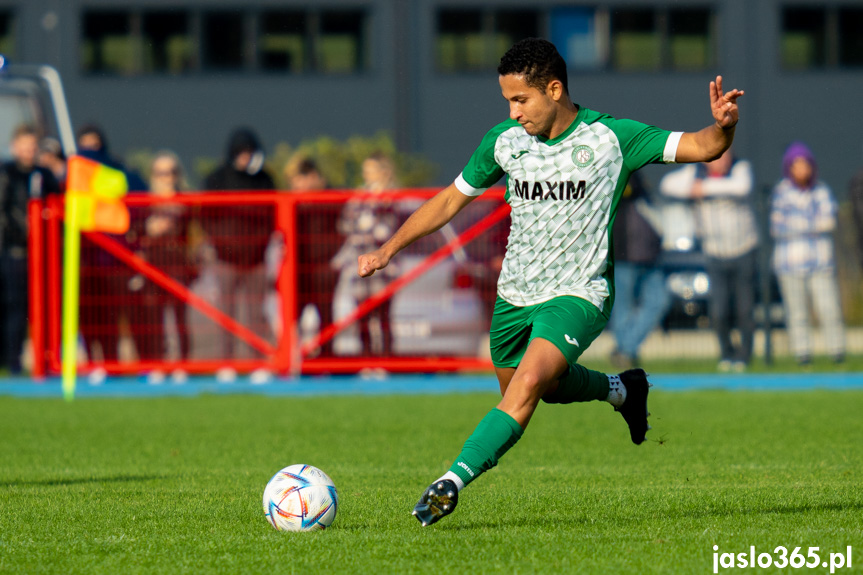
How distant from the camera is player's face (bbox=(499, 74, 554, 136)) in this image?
5.68 metres

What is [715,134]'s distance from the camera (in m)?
5.48

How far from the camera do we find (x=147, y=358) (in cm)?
1320

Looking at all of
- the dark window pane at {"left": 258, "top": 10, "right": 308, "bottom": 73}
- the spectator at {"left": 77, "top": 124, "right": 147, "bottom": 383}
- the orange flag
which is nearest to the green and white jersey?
the orange flag

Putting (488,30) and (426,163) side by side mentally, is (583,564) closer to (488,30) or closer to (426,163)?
(426,163)

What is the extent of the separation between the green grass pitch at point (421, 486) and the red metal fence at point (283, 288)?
150 cm

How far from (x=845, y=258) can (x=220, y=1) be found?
2046cm

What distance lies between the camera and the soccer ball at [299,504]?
5.43 metres

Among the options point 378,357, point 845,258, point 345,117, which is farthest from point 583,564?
point 345,117

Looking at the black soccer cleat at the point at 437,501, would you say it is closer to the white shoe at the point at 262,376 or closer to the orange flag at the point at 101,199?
the white shoe at the point at 262,376

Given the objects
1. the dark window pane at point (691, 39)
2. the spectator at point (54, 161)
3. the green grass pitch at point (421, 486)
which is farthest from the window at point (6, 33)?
the green grass pitch at point (421, 486)

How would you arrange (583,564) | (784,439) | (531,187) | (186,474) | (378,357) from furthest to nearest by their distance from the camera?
1. (378,357)
2. (784,439)
3. (186,474)
4. (531,187)
5. (583,564)

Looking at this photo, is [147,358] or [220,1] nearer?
[147,358]

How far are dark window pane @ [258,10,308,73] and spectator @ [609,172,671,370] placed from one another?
19.6 metres

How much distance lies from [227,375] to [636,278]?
14.0 feet
